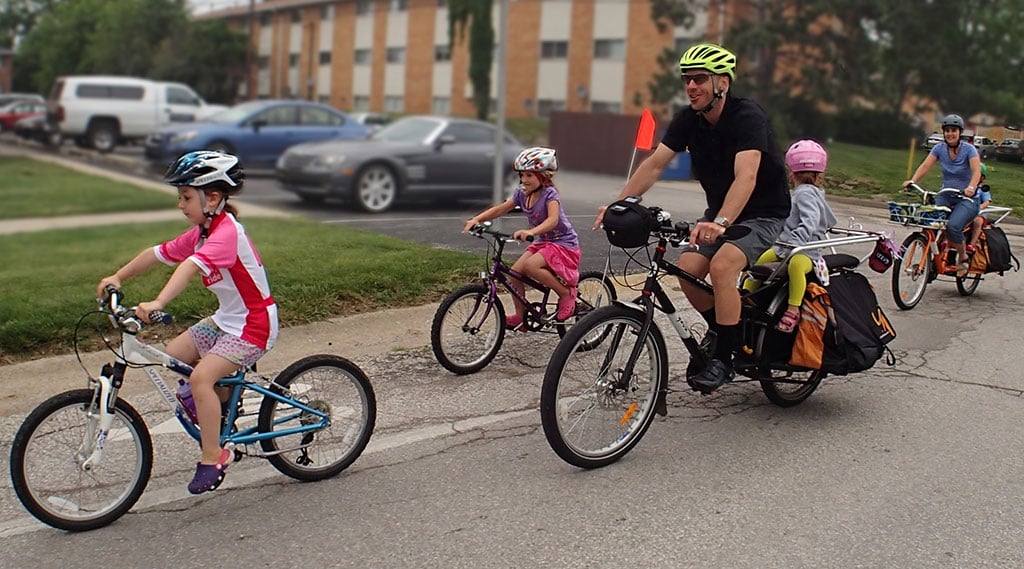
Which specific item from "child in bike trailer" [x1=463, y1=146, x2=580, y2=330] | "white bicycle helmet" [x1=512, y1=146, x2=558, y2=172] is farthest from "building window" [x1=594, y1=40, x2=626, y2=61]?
"white bicycle helmet" [x1=512, y1=146, x2=558, y2=172]

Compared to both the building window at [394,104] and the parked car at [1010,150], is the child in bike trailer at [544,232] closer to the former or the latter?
the parked car at [1010,150]

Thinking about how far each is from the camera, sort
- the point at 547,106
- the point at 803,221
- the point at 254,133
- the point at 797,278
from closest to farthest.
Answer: the point at 797,278
the point at 803,221
the point at 254,133
the point at 547,106

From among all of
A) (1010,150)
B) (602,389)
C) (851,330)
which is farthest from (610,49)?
(602,389)

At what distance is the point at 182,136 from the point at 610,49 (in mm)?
24112

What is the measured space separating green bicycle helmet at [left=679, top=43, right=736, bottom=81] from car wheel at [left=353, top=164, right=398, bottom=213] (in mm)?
9326

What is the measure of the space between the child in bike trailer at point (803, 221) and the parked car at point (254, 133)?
14.6 metres

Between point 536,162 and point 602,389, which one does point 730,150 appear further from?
point 536,162

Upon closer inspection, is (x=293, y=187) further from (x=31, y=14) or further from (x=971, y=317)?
(x=31, y=14)

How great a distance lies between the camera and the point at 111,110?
27.9 m

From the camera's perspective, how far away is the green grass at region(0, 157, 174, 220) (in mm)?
16125

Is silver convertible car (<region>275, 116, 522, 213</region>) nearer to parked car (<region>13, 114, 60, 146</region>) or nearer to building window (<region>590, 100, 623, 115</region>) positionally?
parked car (<region>13, 114, 60, 146</region>)

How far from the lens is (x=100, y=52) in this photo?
52031 mm

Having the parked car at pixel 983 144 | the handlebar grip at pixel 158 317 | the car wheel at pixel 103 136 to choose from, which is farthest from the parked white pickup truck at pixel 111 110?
the handlebar grip at pixel 158 317

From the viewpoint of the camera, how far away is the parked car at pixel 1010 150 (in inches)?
333
